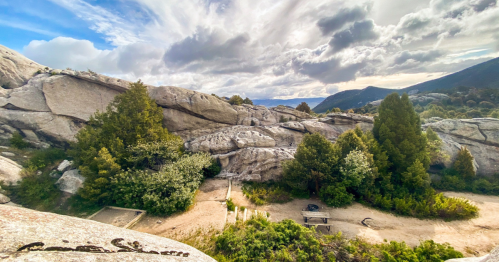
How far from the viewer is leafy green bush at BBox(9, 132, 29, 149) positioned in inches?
739

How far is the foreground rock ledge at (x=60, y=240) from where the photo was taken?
337cm

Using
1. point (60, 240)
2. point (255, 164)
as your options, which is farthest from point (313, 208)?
point (60, 240)

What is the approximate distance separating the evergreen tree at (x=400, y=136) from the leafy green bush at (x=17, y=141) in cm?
3840

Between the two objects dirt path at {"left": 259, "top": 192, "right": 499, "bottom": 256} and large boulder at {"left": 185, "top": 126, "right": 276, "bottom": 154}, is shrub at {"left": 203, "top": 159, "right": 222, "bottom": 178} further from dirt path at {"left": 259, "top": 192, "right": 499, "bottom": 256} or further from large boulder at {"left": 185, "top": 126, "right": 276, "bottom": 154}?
dirt path at {"left": 259, "top": 192, "right": 499, "bottom": 256}

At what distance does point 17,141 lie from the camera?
1888 centimetres

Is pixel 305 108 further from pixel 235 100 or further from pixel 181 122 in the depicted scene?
pixel 181 122

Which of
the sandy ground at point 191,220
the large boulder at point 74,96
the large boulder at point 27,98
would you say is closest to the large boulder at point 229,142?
the sandy ground at point 191,220

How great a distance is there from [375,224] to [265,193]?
28.2ft

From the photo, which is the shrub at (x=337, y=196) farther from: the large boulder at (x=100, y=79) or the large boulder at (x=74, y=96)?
the large boulder at (x=74, y=96)

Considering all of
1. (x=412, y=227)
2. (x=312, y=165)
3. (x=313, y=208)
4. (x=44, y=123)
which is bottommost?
(x=412, y=227)

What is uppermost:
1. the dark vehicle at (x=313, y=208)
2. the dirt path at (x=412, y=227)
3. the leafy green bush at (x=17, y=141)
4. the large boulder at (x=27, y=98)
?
Answer: the large boulder at (x=27, y=98)

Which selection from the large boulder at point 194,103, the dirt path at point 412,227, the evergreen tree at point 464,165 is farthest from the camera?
the large boulder at point 194,103

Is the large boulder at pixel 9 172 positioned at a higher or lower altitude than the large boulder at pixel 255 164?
higher

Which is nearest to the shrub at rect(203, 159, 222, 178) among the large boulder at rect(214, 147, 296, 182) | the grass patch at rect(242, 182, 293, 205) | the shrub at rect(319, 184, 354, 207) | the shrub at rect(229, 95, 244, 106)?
the large boulder at rect(214, 147, 296, 182)
